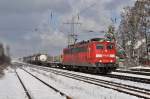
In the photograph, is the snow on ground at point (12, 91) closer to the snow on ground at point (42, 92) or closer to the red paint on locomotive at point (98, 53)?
the snow on ground at point (42, 92)

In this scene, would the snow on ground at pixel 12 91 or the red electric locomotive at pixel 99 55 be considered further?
the red electric locomotive at pixel 99 55

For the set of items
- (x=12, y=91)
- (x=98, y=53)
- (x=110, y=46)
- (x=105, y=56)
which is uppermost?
(x=110, y=46)

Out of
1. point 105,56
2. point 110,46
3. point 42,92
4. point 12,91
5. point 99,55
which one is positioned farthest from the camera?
point 110,46

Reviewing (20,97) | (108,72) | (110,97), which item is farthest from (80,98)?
(108,72)

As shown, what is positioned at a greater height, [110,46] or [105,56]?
[110,46]

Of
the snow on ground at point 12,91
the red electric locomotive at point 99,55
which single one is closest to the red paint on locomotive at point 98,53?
the red electric locomotive at point 99,55

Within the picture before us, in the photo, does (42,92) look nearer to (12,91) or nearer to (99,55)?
(12,91)

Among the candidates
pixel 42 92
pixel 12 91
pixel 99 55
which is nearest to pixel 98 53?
pixel 99 55

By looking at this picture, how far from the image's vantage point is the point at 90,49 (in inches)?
1644

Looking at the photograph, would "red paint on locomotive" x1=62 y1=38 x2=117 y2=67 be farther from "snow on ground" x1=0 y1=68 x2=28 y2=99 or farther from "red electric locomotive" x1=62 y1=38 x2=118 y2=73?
"snow on ground" x1=0 y1=68 x2=28 y2=99

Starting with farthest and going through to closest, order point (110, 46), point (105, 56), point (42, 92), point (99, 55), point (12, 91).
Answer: point (110, 46) → point (105, 56) → point (99, 55) → point (12, 91) → point (42, 92)

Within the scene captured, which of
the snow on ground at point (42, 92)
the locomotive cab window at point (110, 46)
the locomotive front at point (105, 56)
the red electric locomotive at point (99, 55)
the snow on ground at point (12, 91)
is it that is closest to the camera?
the snow on ground at point (42, 92)

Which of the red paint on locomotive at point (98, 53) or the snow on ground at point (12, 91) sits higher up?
the red paint on locomotive at point (98, 53)

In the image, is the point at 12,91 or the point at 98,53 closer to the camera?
the point at 12,91
